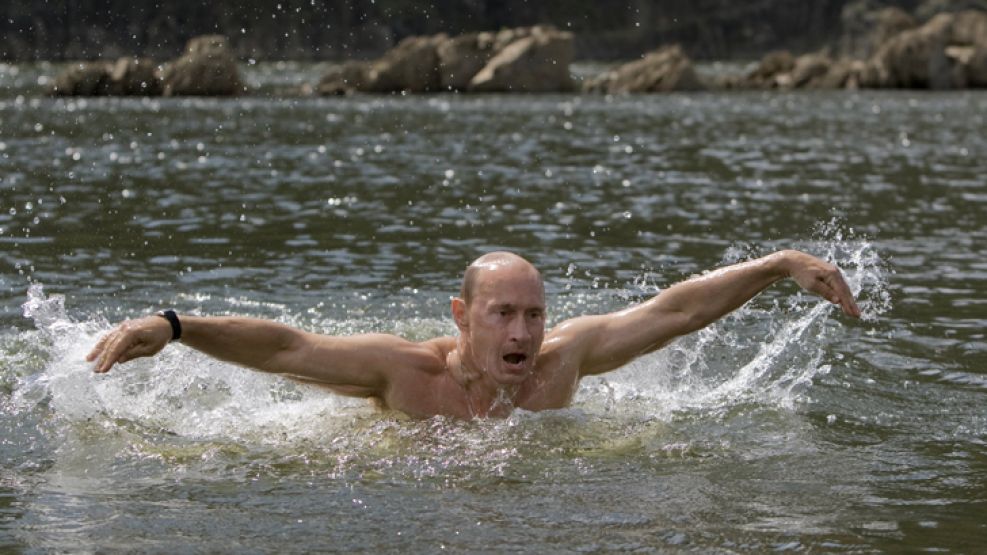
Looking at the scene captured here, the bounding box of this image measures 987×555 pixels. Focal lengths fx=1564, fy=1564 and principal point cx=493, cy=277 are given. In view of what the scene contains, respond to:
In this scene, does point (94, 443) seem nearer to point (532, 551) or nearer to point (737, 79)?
point (532, 551)

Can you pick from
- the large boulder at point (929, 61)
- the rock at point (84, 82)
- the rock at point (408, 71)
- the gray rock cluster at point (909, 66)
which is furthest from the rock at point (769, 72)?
the rock at point (84, 82)

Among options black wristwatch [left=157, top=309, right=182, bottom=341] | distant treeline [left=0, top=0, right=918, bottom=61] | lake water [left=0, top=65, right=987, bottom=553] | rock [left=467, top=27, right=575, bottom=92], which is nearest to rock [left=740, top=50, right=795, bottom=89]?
rock [left=467, top=27, right=575, bottom=92]

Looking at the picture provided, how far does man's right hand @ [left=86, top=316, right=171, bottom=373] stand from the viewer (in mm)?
7406

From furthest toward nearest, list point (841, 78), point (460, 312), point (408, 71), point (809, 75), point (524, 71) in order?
point (809, 75) → point (841, 78) → point (524, 71) → point (408, 71) → point (460, 312)

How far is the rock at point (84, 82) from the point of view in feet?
203

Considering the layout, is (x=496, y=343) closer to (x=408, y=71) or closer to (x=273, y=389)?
(x=273, y=389)

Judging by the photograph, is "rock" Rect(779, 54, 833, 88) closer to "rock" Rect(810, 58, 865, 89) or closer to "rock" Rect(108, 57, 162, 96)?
"rock" Rect(810, 58, 865, 89)

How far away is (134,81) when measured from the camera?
62.7 m

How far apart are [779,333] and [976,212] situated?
35.7 feet

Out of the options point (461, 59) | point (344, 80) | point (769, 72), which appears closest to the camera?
point (344, 80)

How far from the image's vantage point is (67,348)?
1063cm

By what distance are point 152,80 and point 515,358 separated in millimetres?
56133

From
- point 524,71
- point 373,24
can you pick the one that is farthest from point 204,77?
point 373,24

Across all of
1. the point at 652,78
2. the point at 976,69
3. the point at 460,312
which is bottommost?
the point at 976,69
